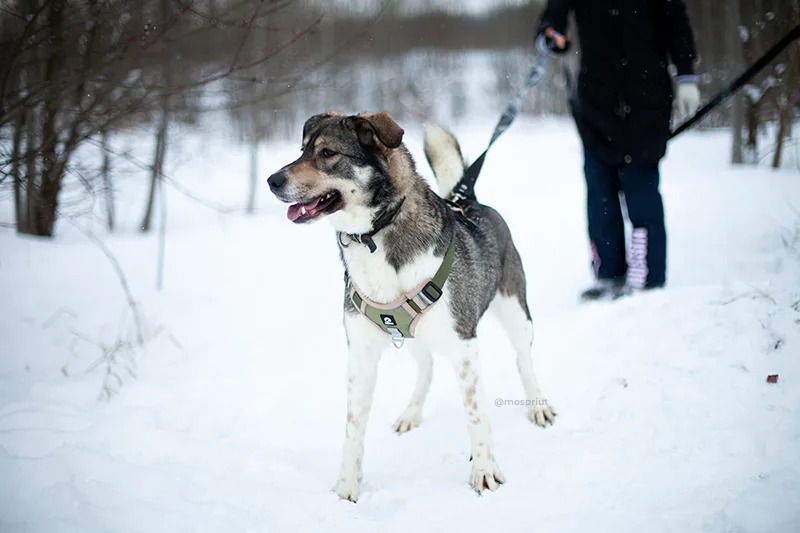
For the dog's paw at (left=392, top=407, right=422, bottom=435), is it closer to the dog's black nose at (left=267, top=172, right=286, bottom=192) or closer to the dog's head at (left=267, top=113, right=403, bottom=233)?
the dog's head at (left=267, top=113, right=403, bottom=233)

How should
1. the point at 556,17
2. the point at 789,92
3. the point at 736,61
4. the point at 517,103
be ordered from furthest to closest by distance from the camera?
the point at 736,61
the point at 789,92
the point at 556,17
the point at 517,103

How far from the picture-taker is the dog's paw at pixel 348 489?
2.54 meters

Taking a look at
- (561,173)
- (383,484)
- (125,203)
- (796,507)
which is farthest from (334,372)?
(561,173)

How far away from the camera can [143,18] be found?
4.34 m

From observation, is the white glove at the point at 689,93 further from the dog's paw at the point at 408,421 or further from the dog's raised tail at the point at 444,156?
the dog's paw at the point at 408,421

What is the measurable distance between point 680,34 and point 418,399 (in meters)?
3.24

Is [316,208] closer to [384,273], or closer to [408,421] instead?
[384,273]

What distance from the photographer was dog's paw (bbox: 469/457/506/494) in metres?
2.49

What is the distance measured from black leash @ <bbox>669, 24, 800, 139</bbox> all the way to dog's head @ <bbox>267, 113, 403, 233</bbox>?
8.23 feet

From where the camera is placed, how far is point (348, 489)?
8.36 feet

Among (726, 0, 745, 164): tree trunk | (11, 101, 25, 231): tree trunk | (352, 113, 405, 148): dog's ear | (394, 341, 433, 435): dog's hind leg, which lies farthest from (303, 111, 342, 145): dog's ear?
(726, 0, 745, 164): tree trunk

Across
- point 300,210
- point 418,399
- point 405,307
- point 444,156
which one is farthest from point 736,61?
point 300,210

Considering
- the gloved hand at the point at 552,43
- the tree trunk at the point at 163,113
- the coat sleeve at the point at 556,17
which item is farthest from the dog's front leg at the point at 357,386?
the coat sleeve at the point at 556,17

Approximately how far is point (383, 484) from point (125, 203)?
394 inches
